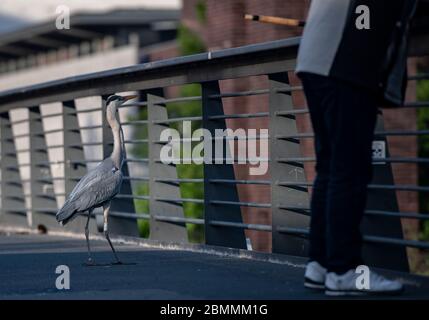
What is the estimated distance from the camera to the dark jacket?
7.10 metres

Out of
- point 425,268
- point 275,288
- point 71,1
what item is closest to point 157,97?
point 275,288

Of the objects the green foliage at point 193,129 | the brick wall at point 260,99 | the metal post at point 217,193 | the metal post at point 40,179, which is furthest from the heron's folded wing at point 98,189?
the green foliage at point 193,129

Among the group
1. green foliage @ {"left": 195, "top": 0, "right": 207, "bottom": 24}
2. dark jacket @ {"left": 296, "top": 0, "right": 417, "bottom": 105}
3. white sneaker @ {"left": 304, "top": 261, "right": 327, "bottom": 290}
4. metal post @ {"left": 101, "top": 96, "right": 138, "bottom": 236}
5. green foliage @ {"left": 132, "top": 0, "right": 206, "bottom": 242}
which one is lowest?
green foliage @ {"left": 132, "top": 0, "right": 206, "bottom": 242}

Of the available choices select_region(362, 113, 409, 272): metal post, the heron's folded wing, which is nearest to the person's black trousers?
select_region(362, 113, 409, 272): metal post

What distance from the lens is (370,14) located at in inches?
283

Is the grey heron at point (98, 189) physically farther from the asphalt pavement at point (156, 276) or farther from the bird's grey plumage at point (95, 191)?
the asphalt pavement at point (156, 276)

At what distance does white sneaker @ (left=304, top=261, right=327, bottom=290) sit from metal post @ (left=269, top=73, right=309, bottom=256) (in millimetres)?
2227

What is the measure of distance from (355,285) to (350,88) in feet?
3.42

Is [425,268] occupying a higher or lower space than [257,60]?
lower

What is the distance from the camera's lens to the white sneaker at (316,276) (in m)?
7.56

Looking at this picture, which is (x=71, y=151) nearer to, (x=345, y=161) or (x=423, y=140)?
(x=345, y=161)

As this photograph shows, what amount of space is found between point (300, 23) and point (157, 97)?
3991 millimetres

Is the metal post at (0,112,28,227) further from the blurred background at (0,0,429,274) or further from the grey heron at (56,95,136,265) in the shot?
the grey heron at (56,95,136,265)
